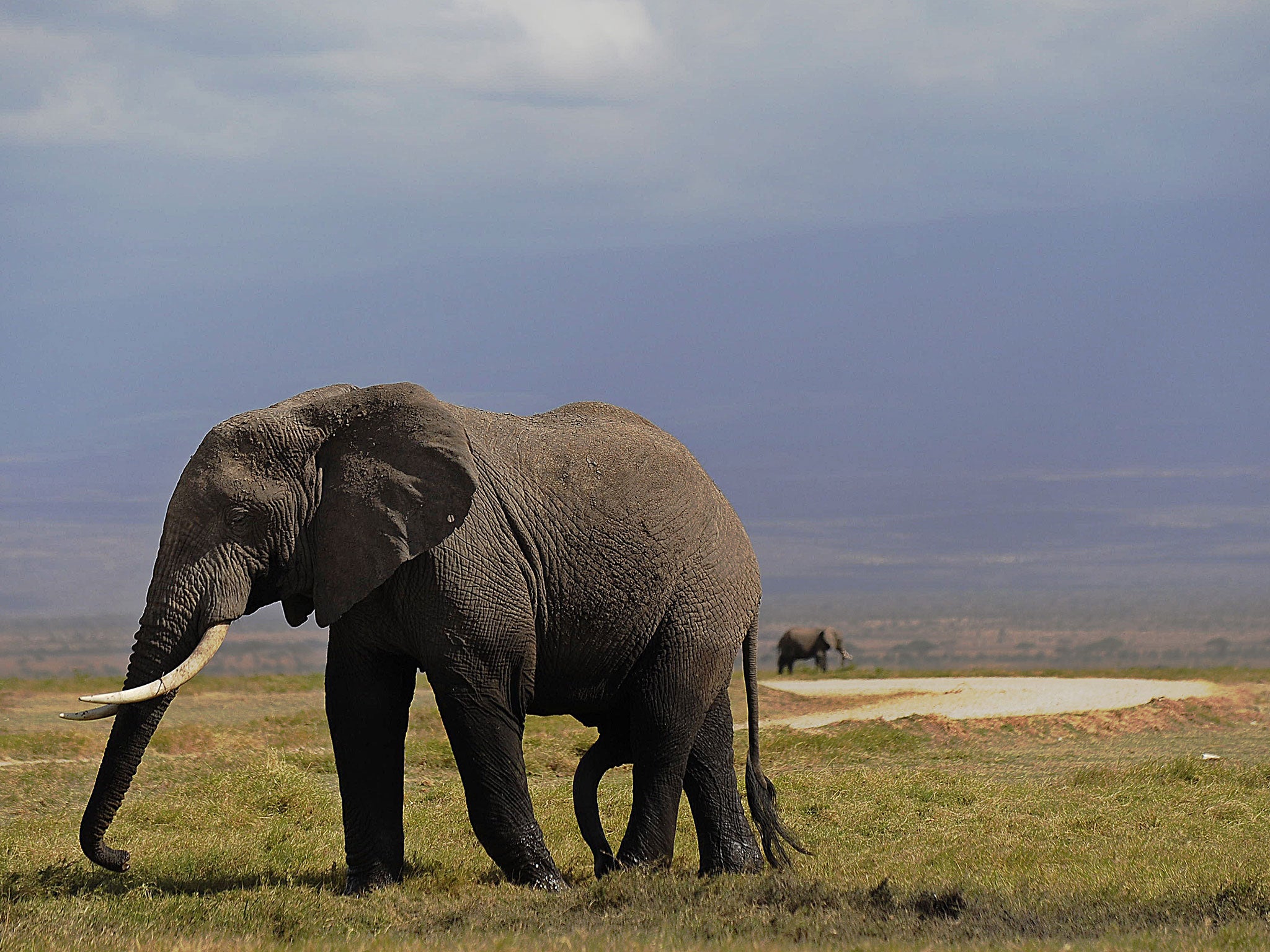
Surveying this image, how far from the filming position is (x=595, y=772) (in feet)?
33.3

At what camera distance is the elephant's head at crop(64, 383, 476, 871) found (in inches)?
337

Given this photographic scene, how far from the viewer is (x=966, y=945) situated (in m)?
7.36

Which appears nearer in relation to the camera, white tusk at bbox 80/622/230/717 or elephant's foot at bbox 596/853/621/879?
white tusk at bbox 80/622/230/717

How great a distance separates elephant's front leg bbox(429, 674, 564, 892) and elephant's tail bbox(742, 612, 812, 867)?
85.5 inches

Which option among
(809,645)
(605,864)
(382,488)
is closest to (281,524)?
(382,488)

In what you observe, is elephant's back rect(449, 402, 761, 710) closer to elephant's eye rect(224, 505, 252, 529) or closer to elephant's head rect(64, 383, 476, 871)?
elephant's head rect(64, 383, 476, 871)

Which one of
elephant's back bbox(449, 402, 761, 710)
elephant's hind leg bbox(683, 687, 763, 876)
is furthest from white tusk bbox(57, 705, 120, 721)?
elephant's hind leg bbox(683, 687, 763, 876)

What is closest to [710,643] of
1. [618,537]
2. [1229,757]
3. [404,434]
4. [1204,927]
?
[618,537]

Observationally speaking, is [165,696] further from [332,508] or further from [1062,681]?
[1062,681]

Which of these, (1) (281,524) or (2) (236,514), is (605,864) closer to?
(1) (281,524)

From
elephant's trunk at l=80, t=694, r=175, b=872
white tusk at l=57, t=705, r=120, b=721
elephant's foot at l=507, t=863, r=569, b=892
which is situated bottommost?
elephant's foot at l=507, t=863, r=569, b=892

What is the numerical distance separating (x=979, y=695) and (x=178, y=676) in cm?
2473

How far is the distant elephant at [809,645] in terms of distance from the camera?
171 feet

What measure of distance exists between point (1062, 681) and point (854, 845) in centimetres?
2519
